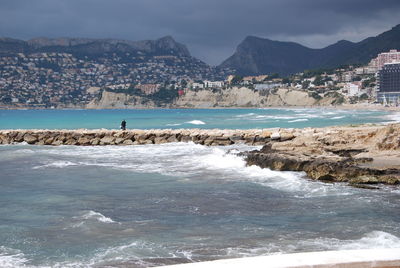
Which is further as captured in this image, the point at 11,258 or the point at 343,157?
the point at 343,157

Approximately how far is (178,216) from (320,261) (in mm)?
7372

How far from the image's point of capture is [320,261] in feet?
11.1

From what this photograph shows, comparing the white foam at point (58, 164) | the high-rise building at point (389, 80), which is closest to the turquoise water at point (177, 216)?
the white foam at point (58, 164)

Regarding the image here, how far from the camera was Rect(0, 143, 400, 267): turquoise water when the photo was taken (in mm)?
8086

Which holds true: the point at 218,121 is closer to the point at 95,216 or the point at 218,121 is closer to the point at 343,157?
the point at 343,157

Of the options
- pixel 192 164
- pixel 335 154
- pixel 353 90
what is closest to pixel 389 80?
pixel 353 90

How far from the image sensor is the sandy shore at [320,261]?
10.9ft

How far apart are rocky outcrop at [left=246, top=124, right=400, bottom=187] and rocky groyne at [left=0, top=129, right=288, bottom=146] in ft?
23.0

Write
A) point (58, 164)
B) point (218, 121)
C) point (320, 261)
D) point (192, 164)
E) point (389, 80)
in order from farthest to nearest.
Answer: point (389, 80) → point (218, 121) → point (58, 164) → point (192, 164) → point (320, 261)

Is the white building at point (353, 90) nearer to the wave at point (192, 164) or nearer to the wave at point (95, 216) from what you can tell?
the wave at point (192, 164)

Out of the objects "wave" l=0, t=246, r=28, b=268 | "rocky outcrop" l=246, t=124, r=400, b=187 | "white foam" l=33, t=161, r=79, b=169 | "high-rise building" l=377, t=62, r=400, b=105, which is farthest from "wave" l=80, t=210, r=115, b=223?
"high-rise building" l=377, t=62, r=400, b=105

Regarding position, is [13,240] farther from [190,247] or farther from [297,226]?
[297,226]

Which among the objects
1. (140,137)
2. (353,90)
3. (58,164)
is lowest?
(58,164)

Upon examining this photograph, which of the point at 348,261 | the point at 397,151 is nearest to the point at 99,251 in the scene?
the point at 348,261
